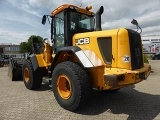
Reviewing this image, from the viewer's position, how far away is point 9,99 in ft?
19.7

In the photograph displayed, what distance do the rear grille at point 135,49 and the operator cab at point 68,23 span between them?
5.62 feet

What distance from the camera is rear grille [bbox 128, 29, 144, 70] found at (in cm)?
459

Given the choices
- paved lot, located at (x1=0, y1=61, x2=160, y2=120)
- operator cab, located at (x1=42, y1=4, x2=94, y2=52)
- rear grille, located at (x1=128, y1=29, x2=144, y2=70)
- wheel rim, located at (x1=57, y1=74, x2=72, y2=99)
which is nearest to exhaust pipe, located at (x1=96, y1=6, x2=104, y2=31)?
operator cab, located at (x1=42, y1=4, x2=94, y2=52)

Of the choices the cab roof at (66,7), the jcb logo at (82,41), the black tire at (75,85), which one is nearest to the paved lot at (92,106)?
the black tire at (75,85)

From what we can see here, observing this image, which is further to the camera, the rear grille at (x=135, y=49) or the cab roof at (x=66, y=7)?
the cab roof at (x=66, y=7)

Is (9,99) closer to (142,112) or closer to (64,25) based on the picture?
(64,25)

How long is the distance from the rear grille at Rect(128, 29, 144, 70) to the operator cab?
1713mm

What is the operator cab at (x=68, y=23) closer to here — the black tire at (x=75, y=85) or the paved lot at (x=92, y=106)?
the black tire at (x=75, y=85)

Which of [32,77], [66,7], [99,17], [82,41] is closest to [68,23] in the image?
[66,7]

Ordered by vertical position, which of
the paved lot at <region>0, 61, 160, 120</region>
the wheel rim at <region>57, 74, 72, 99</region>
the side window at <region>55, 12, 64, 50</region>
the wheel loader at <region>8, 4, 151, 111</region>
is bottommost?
the paved lot at <region>0, 61, 160, 120</region>

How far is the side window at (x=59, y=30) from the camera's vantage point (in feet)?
19.4

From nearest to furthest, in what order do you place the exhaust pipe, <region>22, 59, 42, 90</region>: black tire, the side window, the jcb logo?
1. the jcb logo
2. the exhaust pipe
3. the side window
4. <region>22, 59, 42, 90</region>: black tire

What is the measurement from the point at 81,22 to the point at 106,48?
5.57ft

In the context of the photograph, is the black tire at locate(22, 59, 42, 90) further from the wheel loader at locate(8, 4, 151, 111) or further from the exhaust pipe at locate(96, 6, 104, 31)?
the exhaust pipe at locate(96, 6, 104, 31)
